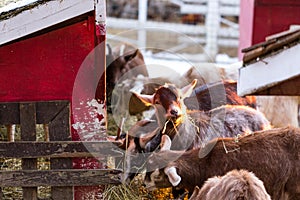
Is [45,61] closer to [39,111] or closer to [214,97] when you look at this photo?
[39,111]

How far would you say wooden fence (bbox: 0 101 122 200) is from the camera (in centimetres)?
591

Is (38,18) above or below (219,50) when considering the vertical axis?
above

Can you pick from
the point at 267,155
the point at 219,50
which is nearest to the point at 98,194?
the point at 267,155

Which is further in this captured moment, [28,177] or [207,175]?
[207,175]

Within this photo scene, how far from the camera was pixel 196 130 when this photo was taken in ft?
24.9

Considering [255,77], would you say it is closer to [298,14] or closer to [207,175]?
[207,175]

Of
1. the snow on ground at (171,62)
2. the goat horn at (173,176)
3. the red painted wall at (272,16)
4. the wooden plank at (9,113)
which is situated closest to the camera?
the wooden plank at (9,113)

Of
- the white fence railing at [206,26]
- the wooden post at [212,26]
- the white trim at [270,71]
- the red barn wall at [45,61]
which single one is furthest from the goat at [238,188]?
the wooden post at [212,26]

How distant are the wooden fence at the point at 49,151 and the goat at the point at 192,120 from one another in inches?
53.0

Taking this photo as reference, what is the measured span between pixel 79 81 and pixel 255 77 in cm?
152

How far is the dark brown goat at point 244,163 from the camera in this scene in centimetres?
639

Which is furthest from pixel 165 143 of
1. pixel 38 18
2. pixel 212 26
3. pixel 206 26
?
pixel 206 26

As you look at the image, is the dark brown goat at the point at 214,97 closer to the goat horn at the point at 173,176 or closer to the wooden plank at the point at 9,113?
the goat horn at the point at 173,176

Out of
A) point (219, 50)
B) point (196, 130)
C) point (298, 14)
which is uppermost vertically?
point (298, 14)
